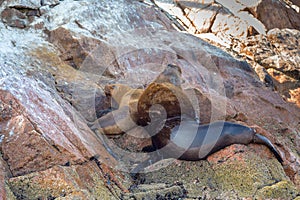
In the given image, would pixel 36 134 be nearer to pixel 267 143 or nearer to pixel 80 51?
pixel 267 143

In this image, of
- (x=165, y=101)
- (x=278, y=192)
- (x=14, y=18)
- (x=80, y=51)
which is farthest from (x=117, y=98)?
(x=278, y=192)

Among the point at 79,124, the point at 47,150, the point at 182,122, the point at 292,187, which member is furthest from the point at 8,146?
the point at 292,187

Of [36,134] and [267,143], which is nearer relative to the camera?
[36,134]

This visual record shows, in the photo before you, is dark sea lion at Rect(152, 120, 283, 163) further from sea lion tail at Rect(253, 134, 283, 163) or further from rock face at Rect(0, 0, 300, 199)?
rock face at Rect(0, 0, 300, 199)

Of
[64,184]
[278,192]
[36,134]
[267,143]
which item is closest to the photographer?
[64,184]

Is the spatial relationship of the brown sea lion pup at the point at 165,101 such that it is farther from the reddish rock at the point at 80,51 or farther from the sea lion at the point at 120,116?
the reddish rock at the point at 80,51

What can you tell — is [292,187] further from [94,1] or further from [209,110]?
[94,1]
